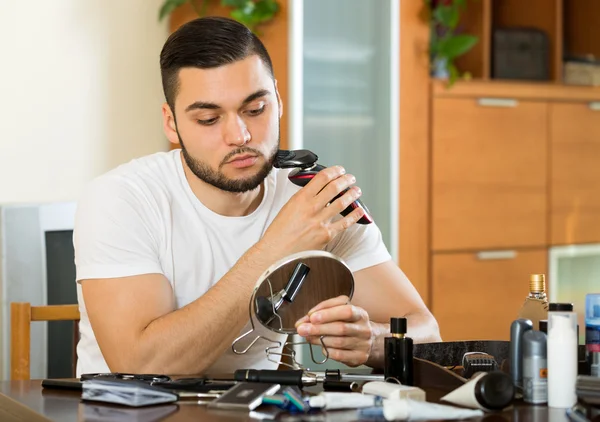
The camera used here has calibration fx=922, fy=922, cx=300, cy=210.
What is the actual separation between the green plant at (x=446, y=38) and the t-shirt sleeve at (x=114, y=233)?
80.6 inches

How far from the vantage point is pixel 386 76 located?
3621mm

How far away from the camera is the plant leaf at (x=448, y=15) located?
11.8 feet

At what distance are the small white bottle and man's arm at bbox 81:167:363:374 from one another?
51 centimetres

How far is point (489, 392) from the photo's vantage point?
4.17ft

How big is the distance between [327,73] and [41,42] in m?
1.06

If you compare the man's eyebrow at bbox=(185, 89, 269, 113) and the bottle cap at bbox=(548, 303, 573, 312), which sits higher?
the man's eyebrow at bbox=(185, 89, 269, 113)

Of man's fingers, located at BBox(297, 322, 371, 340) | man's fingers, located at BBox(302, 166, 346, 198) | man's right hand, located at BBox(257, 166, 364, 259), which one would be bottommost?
man's fingers, located at BBox(297, 322, 371, 340)

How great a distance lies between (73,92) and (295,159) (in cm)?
167

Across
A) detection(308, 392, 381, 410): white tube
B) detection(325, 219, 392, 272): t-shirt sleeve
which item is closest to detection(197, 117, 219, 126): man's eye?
detection(325, 219, 392, 272): t-shirt sleeve

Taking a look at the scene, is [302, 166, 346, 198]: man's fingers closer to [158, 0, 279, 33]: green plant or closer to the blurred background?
the blurred background

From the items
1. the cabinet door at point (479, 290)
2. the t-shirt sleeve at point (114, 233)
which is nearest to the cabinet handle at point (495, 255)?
the cabinet door at point (479, 290)

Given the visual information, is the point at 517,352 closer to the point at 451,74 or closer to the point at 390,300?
the point at 390,300

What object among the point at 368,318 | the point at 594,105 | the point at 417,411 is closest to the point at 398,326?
the point at 368,318

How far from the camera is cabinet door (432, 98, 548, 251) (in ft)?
12.1
